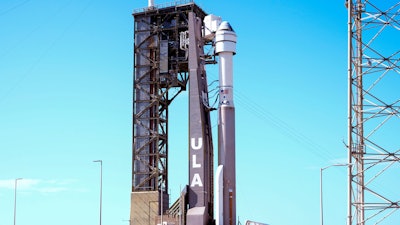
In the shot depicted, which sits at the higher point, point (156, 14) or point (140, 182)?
point (156, 14)

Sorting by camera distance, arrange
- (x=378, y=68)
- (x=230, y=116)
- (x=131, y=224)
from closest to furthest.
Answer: (x=378, y=68)
(x=230, y=116)
(x=131, y=224)

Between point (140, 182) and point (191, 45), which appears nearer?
point (191, 45)

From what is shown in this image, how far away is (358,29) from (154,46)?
1408 inches

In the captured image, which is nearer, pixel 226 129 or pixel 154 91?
pixel 226 129

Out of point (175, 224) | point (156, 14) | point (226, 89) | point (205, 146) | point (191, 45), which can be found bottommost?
point (175, 224)

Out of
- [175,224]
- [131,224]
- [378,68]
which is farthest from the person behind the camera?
[131,224]

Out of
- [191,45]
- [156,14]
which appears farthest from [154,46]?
[191,45]

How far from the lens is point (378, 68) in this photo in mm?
59562

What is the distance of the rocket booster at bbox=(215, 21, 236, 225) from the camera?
7119cm

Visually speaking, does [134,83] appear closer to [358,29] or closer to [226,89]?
[226,89]

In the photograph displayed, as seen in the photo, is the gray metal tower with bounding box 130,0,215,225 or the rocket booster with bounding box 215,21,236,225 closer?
Result: the rocket booster with bounding box 215,21,236,225

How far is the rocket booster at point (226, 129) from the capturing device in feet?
234

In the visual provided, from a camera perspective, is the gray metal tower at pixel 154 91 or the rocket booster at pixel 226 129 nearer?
the rocket booster at pixel 226 129

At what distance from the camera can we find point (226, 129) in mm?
73000
